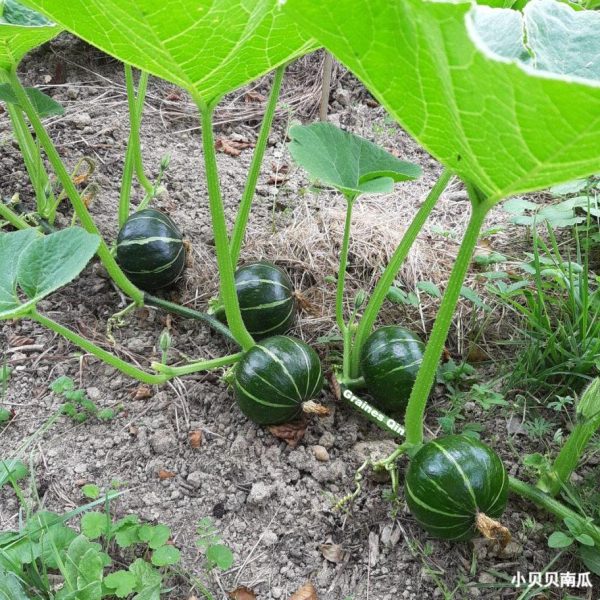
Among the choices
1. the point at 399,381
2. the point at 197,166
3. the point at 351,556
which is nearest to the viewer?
the point at 351,556

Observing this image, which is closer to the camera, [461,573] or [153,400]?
[461,573]

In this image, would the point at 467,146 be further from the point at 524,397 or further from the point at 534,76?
the point at 524,397

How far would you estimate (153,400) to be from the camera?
7.38 ft

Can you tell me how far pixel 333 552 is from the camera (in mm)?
1866

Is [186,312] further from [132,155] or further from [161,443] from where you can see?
[132,155]

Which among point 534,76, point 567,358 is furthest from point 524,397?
point 534,76

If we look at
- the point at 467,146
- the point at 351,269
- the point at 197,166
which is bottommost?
the point at 351,269

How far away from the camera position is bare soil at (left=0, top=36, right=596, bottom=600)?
184cm

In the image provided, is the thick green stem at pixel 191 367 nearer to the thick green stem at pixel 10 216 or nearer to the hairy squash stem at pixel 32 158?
the thick green stem at pixel 10 216

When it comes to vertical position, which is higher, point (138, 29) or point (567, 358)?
point (138, 29)

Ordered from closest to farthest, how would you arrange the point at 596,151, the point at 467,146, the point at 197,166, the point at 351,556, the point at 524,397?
the point at 596,151
the point at 467,146
the point at 351,556
the point at 524,397
the point at 197,166

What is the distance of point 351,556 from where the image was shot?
187cm

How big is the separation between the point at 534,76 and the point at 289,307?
60.8 inches

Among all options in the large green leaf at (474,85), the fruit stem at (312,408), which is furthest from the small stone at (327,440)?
the large green leaf at (474,85)
